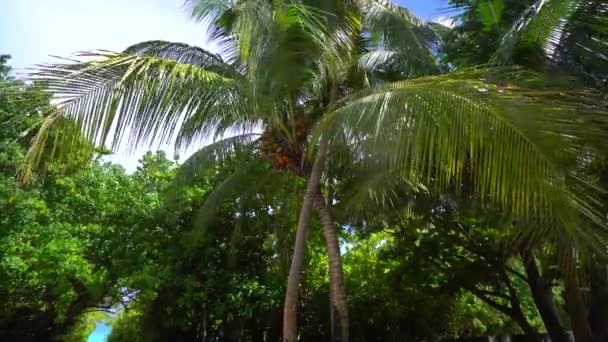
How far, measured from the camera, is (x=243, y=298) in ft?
46.4

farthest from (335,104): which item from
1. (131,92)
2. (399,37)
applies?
(399,37)

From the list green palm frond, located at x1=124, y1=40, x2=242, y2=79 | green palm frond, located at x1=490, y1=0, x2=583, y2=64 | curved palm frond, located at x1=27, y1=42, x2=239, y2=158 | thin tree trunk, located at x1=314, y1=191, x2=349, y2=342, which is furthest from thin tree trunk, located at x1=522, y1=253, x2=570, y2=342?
curved palm frond, located at x1=27, y1=42, x2=239, y2=158

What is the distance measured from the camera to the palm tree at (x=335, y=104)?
5004 millimetres

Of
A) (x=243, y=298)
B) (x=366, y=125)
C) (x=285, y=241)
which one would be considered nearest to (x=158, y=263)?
(x=243, y=298)

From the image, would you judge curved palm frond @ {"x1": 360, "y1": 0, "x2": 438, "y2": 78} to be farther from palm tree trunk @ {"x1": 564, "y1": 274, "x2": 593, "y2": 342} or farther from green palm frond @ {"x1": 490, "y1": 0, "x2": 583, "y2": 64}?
palm tree trunk @ {"x1": 564, "y1": 274, "x2": 593, "y2": 342}

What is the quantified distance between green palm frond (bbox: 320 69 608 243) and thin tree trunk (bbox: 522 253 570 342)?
8.93 meters

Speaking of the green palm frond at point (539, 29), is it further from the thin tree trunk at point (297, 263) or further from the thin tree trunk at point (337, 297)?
the thin tree trunk at point (337, 297)

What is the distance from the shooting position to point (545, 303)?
569 inches

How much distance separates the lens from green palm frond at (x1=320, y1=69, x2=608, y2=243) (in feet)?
15.9

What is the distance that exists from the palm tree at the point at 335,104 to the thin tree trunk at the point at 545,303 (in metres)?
6.92

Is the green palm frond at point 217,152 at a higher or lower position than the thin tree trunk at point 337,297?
higher

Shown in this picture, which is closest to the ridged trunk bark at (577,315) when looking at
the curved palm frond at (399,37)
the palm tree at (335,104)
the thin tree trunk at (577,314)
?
the thin tree trunk at (577,314)

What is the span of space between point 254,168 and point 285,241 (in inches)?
99.3

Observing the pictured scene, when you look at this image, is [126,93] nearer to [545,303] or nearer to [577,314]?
[577,314]
